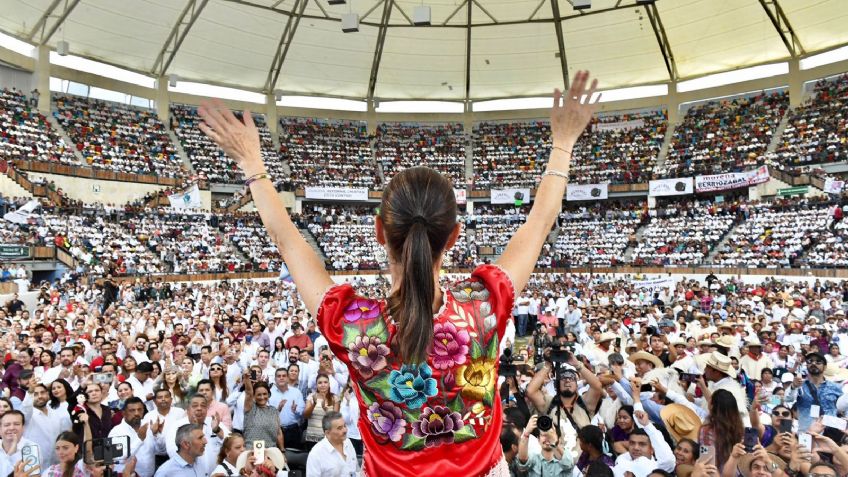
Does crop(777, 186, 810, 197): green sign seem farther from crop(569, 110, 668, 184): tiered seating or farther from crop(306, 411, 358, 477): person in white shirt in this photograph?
crop(306, 411, 358, 477): person in white shirt

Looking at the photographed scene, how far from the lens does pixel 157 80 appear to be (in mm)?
37531

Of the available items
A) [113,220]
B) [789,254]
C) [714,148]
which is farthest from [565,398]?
[714,148]

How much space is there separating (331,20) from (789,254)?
25.7 metres

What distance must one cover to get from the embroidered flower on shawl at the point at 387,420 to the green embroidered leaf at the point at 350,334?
157 millimetres

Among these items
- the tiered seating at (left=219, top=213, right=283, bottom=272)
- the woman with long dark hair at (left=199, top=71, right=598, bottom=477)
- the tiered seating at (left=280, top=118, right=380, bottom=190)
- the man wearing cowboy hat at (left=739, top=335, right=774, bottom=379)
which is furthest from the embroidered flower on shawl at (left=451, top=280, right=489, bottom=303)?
the tiered seating at (left=280, top=118, right=380, bottom=190)

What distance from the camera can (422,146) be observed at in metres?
45.1

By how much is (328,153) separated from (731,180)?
25751 millimetres

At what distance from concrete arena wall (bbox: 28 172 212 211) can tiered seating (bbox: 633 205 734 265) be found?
26839 millimetres

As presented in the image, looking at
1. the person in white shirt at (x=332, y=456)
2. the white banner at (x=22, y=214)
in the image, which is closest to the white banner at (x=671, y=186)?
the white banner at (x=22, y=214)

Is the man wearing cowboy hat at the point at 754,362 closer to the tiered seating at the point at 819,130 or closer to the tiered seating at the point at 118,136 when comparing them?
the tiered seating at the point at 819,130

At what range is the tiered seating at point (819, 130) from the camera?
30841 mm

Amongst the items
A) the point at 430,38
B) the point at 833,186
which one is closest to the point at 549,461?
the point at 833,186

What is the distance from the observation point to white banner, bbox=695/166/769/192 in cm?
3195

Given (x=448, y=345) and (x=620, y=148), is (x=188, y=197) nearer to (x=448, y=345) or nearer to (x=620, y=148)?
(x=620, y=148)
